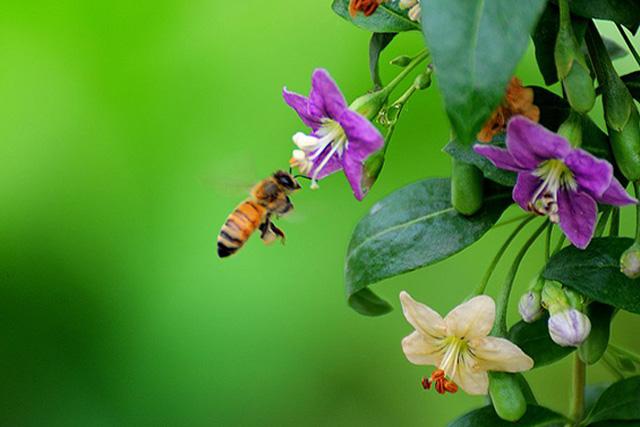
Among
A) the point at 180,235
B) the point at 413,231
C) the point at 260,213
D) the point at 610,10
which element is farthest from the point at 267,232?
the point at 180,235

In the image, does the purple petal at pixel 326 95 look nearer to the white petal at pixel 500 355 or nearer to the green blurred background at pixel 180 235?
the white petal at pixel 500 355

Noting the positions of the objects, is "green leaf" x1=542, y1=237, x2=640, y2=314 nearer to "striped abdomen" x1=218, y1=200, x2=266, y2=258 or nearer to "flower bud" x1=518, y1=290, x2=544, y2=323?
"flower bud" x1=518, y1=290, x2=544, y2=323

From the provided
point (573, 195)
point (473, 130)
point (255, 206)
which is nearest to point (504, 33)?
point (473, 130)

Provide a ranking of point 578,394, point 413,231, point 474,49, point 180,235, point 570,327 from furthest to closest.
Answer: point 180,235
point 578,394
point 413,231
point 570,327
point 474,49

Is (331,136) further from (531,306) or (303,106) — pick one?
(531,306)

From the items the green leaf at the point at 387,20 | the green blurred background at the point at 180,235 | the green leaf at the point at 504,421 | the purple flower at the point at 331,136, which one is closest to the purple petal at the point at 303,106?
the purple flower at the point at 331,136
